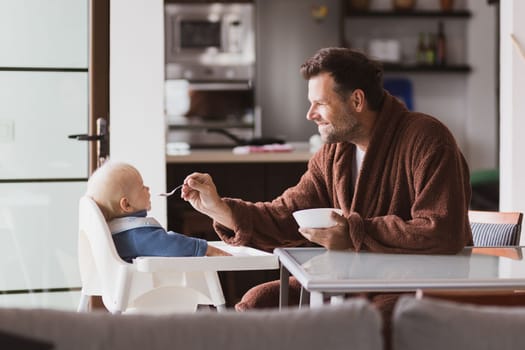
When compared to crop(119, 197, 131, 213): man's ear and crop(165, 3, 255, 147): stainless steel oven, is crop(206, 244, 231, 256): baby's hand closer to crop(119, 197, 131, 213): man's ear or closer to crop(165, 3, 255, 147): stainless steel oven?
crop(119, 197, 131, 213): man's ear

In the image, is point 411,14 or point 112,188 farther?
point 411,14

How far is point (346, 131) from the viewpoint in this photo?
2.61 meters

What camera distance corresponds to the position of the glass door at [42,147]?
149 inches

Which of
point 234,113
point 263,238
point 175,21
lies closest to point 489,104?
point 234,113

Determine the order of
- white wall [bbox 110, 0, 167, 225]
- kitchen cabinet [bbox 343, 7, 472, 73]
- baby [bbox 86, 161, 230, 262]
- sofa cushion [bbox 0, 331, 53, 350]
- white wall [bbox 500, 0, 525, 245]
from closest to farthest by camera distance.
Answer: sofa cushion [bbox 0, 331, 53, 350] → baby [bbox 86, 161, 230, 262] → white wall [bbox 110, 0, 167, 225] → white wall [bbox 500, 0, 525, 245] → kitchen cabinet [bbox 343, 7, 472, 73]

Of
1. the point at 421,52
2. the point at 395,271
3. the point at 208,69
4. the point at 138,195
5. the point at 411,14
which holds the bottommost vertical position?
the point at 395,271

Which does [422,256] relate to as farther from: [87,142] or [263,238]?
[87,142]

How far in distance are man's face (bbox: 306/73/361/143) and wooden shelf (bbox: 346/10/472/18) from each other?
5.08 meters

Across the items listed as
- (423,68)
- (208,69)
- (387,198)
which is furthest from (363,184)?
(423,68)

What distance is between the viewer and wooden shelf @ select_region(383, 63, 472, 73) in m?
7.63

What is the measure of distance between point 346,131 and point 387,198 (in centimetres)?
23

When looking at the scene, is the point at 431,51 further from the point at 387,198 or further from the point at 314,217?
the point at 314,217

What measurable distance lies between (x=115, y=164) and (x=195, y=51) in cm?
446

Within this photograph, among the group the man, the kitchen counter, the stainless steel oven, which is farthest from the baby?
the stainless steel oven
